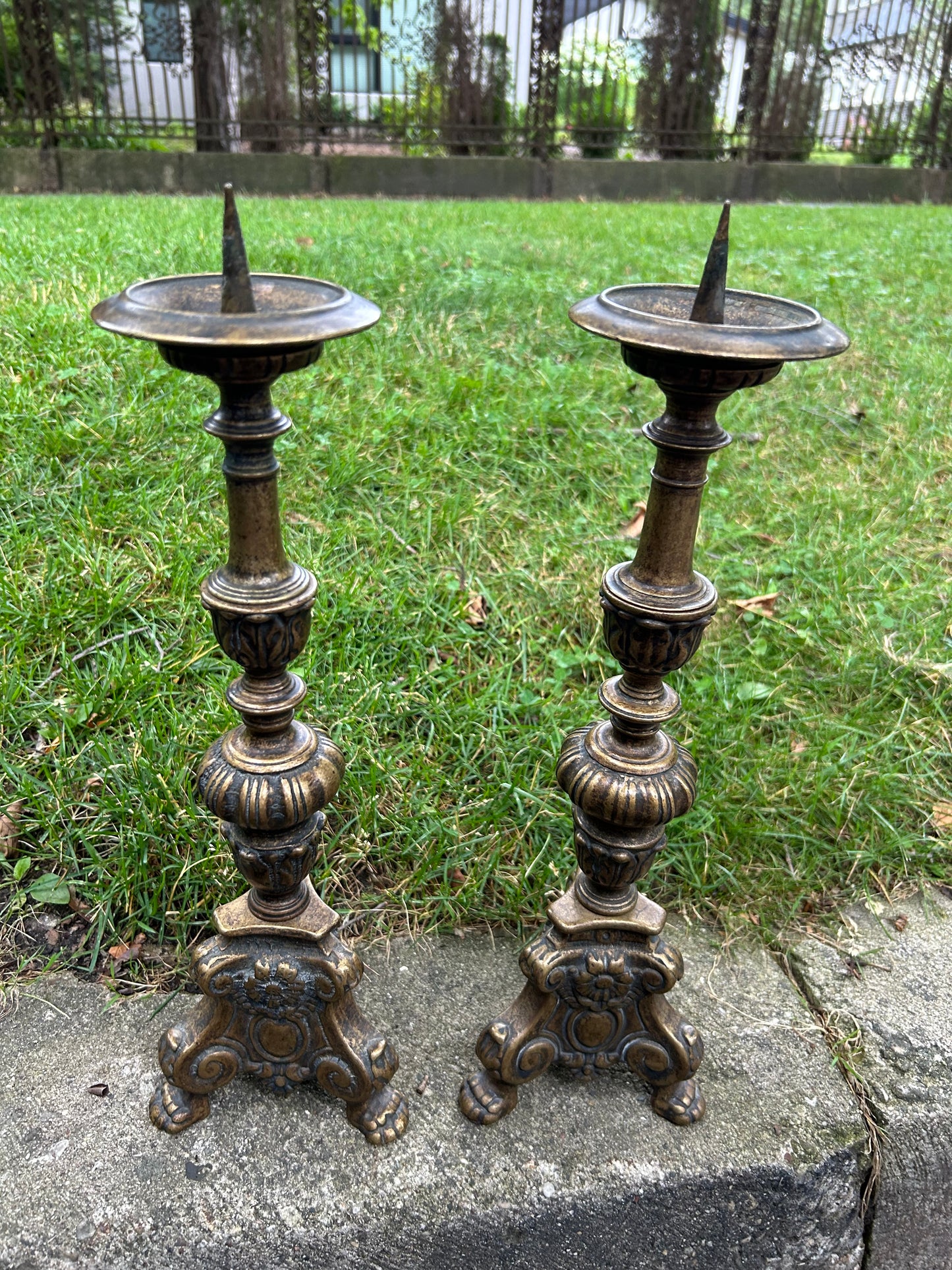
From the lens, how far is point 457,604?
223 cm

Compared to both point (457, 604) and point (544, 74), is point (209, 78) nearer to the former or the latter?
point (544, 74)

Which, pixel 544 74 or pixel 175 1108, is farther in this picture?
pixel 544 74

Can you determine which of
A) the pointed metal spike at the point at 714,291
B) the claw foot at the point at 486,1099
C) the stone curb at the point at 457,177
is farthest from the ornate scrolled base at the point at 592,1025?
the stone curb at the point at 457,177

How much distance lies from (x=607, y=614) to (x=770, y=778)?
0.91 metres

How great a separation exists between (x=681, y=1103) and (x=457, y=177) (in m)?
9.37

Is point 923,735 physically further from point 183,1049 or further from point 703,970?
point 183,1049

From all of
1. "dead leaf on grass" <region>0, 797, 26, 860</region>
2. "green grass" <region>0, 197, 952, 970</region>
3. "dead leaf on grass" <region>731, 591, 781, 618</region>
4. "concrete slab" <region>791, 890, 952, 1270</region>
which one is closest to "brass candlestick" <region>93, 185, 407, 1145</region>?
"green grass" <region>0, 197, 952, 970</region>

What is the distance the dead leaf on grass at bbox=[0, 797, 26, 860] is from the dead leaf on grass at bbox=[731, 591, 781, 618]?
5.48 ft

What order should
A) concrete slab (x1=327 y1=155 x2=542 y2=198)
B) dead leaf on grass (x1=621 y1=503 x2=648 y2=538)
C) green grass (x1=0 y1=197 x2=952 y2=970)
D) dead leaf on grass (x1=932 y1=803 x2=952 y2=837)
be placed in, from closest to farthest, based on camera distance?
green grass (x1=0 y1=197 x2=952 y2=970)
dead leaf on grass (x1=932 y1=803 x2=952 y2=837)
dead leaf on grass (x1=621 y1=503 x2=648 y2=538)
concrete slab (x1=327 y1=155 x2=542 y2=198)

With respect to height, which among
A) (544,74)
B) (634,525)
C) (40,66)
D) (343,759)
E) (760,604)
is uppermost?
(544,74)

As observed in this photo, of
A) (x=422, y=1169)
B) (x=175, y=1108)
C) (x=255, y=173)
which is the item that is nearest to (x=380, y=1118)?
(x=422, y=1169)

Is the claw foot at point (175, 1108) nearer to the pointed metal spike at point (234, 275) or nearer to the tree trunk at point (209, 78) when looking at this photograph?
the pointed metal spike at point (234, 275)

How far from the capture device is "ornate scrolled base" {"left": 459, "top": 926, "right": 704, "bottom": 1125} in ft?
Result: 4.50

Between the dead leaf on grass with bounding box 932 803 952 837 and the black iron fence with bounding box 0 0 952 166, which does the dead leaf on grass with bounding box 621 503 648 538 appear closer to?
the dead leaf on grass with bounding box 932 803 952 837
